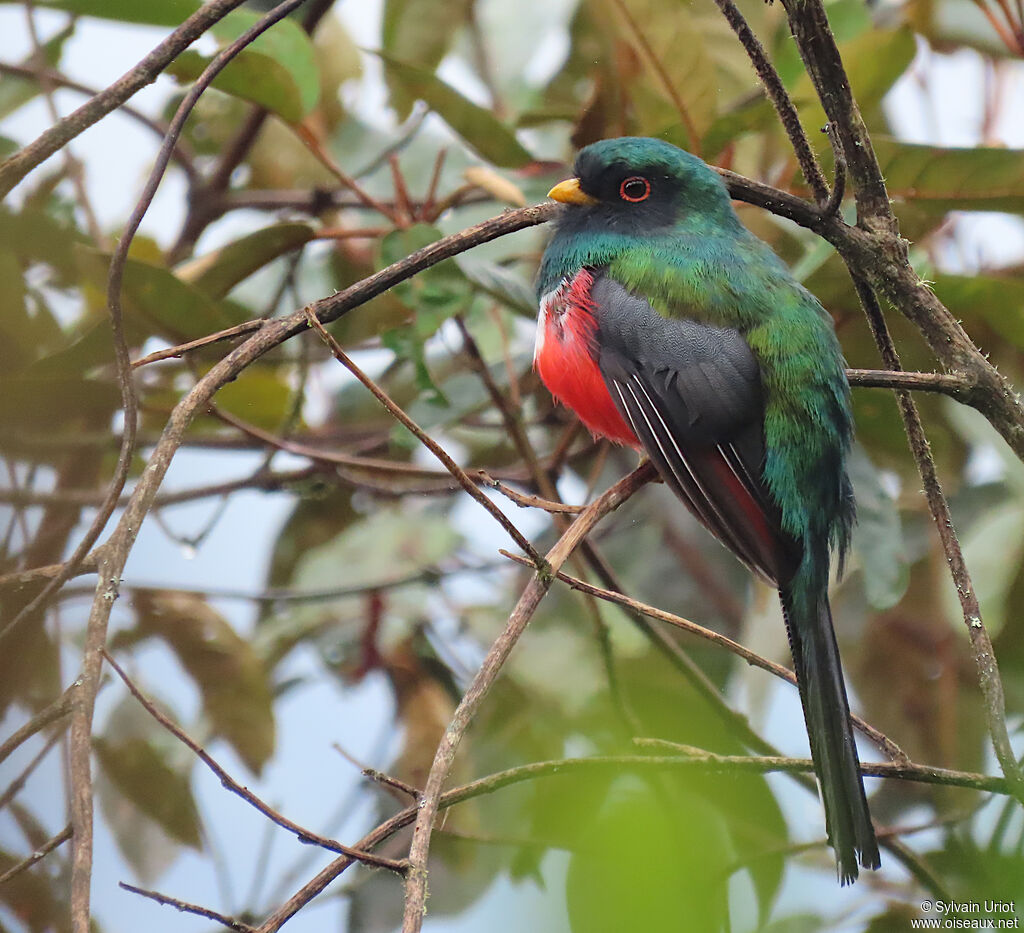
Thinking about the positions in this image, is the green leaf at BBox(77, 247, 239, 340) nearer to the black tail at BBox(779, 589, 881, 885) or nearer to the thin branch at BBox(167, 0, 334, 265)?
the thin branch at BBox(167, 0, 334, 265)

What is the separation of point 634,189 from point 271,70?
992 mm

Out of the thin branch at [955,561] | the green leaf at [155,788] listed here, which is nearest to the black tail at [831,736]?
the thin branch at [955,561]

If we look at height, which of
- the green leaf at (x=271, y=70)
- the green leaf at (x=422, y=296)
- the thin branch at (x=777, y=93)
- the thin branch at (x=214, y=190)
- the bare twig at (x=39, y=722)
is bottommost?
the bare twig at (x=39, y=722)

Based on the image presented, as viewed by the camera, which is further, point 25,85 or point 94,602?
point 25,85

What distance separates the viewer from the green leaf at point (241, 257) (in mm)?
3119

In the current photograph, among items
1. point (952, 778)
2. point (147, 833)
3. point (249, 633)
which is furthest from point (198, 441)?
point (952, 778)

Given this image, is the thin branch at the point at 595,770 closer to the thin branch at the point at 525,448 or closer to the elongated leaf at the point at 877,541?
the thin branch at the point at 525,448

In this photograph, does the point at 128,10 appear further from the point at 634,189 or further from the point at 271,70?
the point at 634,189

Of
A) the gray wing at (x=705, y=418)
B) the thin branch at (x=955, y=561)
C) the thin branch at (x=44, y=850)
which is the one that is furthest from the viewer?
the gray wing at (x=705, y=418)

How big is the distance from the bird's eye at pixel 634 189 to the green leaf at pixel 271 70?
2.79 ft

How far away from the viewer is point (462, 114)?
3307 mm

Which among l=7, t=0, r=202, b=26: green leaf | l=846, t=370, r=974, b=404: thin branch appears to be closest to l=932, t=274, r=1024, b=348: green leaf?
l=846, t=370, r=974, b=404: thin branch

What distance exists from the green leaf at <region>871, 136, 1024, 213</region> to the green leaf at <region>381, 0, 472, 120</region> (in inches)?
62.3

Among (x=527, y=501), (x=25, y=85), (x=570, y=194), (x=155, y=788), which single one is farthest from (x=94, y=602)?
(x=25, y=85)
